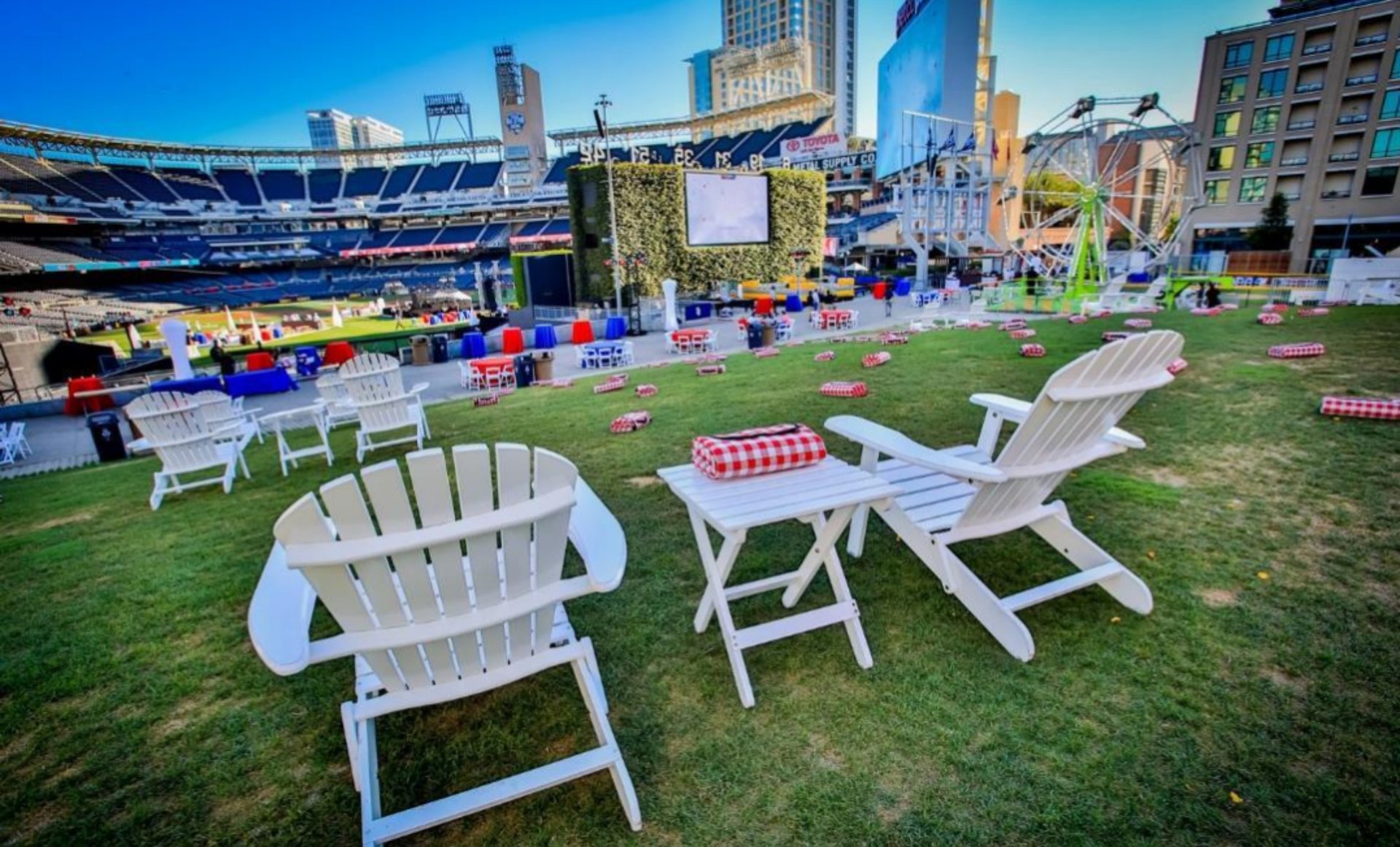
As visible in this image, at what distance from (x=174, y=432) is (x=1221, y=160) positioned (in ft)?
172

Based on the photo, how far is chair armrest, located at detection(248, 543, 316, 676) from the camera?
5.14ft

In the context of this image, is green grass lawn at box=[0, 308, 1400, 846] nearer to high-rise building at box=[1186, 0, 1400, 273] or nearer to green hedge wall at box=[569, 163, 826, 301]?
green hedge wall at box=[569, 163, 826, 301]

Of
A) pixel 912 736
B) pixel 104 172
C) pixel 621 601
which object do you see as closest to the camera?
pixel 912 736

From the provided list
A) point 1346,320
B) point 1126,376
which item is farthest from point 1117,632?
point 1346,320

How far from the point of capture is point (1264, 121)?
119ft

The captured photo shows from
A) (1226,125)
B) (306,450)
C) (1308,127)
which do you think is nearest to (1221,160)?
(1226,125)

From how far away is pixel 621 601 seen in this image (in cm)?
318

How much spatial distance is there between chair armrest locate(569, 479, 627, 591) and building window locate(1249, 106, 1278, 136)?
169ft

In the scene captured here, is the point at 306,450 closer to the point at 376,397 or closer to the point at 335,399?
the point at 335,399

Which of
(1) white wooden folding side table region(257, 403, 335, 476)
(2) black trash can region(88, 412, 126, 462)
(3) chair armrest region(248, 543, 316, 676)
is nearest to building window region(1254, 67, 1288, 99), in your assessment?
(1) white wooden folding side table region(257, 403, 335, 476)

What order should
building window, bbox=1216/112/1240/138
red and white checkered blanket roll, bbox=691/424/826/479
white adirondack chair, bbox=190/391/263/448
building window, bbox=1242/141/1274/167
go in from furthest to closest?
building window, bbox=1216/112/1240/138, building window, bbox=1242/141/1274/167, white adirondack chair, bbox=190/391/263/448, red and white checkered blanket roll, bbox=691/424/826/479

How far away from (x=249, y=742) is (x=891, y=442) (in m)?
2.97

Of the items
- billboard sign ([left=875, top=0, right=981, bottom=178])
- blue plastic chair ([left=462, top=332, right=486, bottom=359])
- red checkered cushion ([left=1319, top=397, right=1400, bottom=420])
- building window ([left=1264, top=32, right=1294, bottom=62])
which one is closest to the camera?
red checkered cushion ([left=1319, top=397, right=1400, bottom=420])

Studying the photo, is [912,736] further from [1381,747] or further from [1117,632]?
[1381,747]
